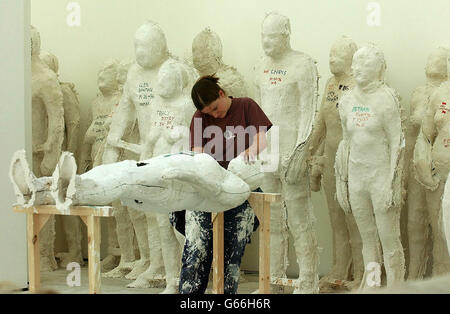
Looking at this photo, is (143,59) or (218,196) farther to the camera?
(143,59)

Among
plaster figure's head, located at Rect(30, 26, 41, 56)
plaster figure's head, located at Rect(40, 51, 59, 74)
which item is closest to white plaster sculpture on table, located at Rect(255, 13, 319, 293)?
plaster figure's head, located at Rect(30, 26, 41, 56)

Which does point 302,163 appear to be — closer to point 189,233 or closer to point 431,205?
point 431,205

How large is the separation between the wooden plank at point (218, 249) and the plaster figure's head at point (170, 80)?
234cm

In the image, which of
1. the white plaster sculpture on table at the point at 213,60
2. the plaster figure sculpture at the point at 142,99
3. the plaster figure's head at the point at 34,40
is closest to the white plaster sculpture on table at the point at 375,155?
the white plaster sculpture on table at the point at 213,60

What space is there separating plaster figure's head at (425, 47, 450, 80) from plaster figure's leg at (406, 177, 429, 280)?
942 mm

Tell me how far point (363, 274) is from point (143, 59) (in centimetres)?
276

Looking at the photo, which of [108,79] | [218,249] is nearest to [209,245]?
[218,249]

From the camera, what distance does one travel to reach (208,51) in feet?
27.2

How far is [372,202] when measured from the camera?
6.91 m

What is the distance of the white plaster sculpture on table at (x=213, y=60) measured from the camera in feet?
26.9

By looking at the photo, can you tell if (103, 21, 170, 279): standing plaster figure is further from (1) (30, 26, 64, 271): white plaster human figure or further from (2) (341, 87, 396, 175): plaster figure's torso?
(2) (341, 87, 396, 175): plaster figure's torso

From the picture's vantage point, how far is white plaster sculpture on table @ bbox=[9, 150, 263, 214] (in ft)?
15.1
